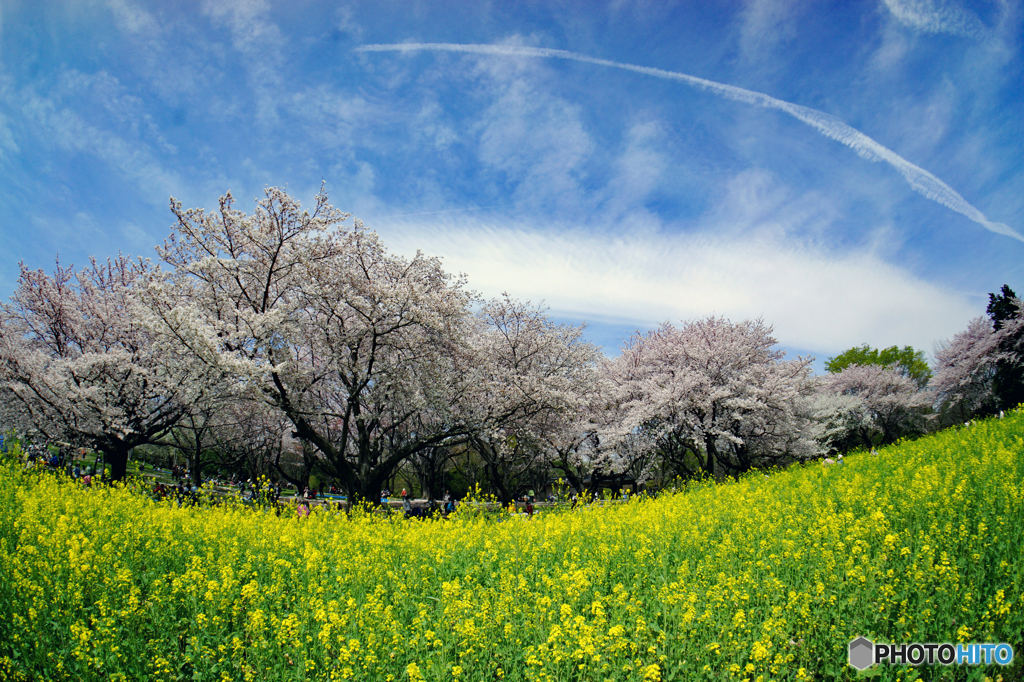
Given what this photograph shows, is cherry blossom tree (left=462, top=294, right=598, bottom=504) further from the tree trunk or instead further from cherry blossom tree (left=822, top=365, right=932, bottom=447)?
cherry blossom tree (left=822, top=365, right=932, bottom=447)

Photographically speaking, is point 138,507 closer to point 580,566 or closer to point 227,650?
point 227,650

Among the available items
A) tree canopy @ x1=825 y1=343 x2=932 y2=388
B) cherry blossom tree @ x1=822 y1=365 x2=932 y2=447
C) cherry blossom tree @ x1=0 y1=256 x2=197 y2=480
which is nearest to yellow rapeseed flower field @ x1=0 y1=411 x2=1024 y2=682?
cherry blossom tree @ x1=0 y1=256 x2=197 y2=480

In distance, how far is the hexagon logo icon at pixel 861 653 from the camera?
392 cm

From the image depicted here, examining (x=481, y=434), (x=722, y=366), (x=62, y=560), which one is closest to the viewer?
(x=62, y=560)

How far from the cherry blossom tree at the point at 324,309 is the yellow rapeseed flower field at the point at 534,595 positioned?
373 inches

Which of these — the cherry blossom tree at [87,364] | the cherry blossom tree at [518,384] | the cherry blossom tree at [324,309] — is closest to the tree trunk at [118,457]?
the cherry blossom tree at [87,364]

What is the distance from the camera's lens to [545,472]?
1463 inches

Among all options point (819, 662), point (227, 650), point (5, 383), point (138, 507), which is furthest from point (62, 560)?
point (5, 383)

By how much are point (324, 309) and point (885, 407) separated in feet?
162

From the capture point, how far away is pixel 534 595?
4.78 meters

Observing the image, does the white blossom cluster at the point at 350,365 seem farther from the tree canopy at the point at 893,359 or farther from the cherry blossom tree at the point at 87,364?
the tree canopy at the point at 893,359

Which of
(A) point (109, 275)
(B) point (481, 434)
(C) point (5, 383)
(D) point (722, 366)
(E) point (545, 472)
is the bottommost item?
(E) point (545, 472)

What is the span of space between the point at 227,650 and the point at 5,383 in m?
24.0

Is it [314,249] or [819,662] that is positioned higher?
[314,249]
